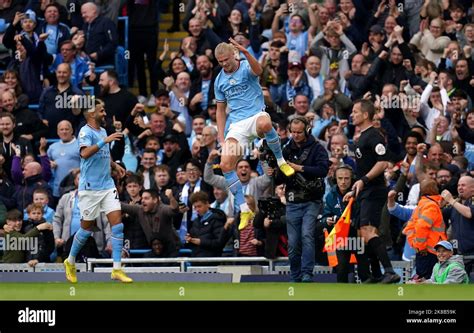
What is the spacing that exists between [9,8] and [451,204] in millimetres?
13707

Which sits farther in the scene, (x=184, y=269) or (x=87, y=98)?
(x=87, y=98)

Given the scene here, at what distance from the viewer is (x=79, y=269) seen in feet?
75.8

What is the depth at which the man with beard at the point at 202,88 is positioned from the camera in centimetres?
2859

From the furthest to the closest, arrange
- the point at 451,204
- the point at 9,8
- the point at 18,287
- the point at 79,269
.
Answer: the point at 9,8 → the point at 79,269 → the point at 451,204 → the point at 18,287

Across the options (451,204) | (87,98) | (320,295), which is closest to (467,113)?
(451,204)

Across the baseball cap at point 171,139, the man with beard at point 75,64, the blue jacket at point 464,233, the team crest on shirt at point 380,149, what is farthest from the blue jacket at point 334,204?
the man with beard at point 75,64

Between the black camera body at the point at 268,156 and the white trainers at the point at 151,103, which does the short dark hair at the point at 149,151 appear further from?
the black camera body at the point at 268,156

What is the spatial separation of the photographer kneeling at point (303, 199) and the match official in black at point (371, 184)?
0.58m

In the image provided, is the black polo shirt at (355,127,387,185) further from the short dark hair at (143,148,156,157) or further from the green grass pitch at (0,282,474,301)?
the short dark hair at (143,148,156,157)

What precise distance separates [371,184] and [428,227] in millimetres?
1193

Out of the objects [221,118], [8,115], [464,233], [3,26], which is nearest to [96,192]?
[221,118]

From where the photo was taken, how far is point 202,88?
94.6ft

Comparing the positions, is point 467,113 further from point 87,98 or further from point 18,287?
Answer: point 18,287

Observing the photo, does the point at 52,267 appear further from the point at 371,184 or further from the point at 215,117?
the point at 215,117
